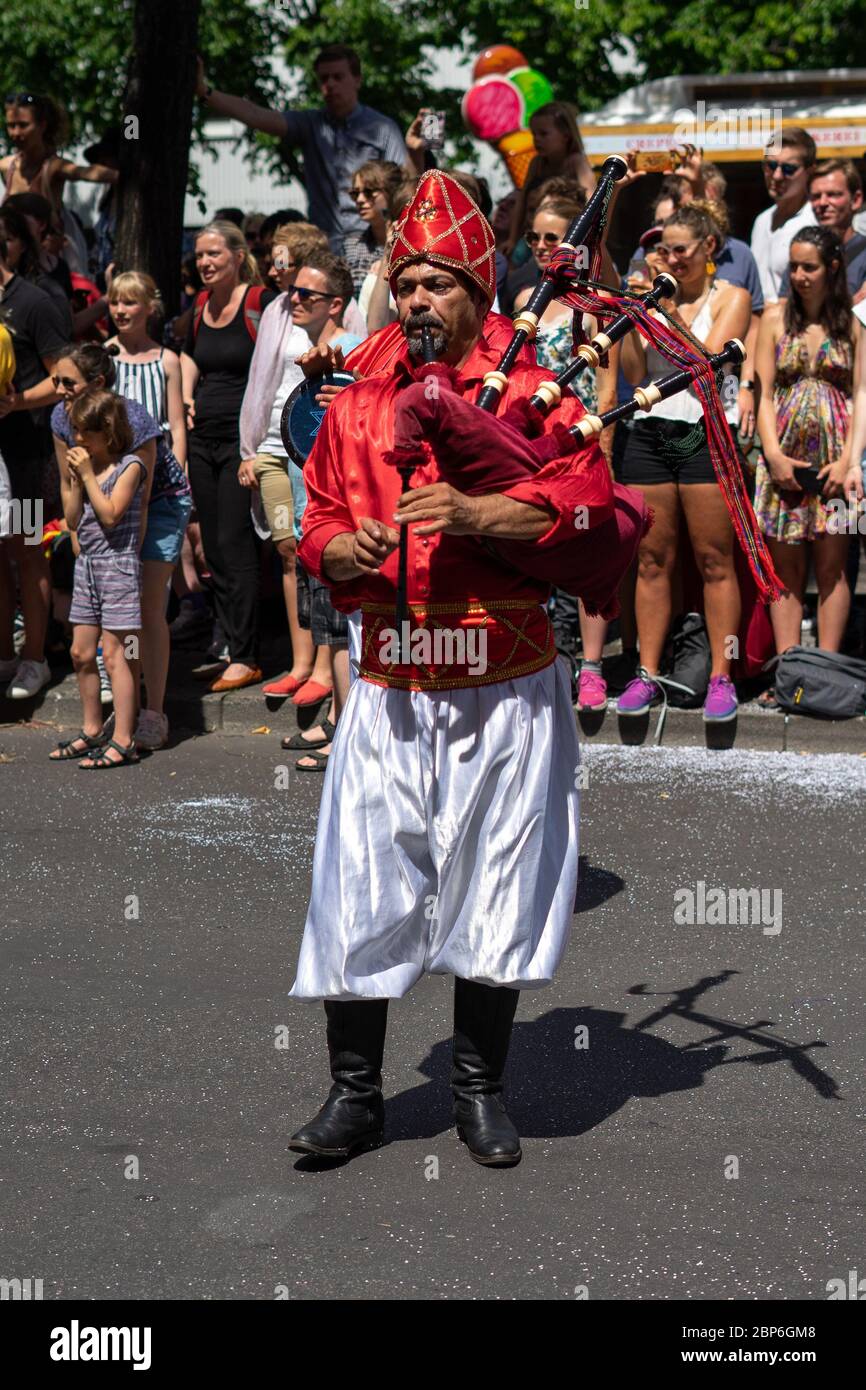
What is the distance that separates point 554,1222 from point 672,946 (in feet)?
6.21

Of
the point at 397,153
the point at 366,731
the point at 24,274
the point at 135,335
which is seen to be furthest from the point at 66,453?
the point at 366,731

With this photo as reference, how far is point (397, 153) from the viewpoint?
1081cm

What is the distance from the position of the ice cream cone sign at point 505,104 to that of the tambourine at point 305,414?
5.28 m

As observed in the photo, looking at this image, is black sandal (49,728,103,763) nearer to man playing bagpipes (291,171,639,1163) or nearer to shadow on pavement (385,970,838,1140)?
shadow on pavement (385,970,838,1140)

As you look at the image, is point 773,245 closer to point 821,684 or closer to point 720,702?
point 821,684

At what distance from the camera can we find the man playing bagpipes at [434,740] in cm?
404

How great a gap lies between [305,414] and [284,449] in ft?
4.72

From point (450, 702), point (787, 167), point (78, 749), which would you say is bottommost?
point (78, 749)

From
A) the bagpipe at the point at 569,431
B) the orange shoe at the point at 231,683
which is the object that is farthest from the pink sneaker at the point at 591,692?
the bagpipe at the point at 569,431

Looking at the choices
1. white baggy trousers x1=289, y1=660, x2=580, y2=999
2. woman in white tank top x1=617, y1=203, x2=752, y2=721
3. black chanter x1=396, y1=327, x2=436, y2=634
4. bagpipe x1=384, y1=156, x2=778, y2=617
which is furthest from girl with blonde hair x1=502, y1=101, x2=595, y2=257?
white baggy trousers x1=289, y1=660, x2=580, y2=999

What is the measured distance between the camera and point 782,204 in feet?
33.1

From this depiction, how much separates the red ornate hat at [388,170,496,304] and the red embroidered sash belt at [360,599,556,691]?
0.69 metres

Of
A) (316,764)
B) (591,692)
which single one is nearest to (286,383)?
(316,764)

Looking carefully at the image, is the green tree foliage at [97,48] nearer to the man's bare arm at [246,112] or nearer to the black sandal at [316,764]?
the man's bare arm at [246,112]
